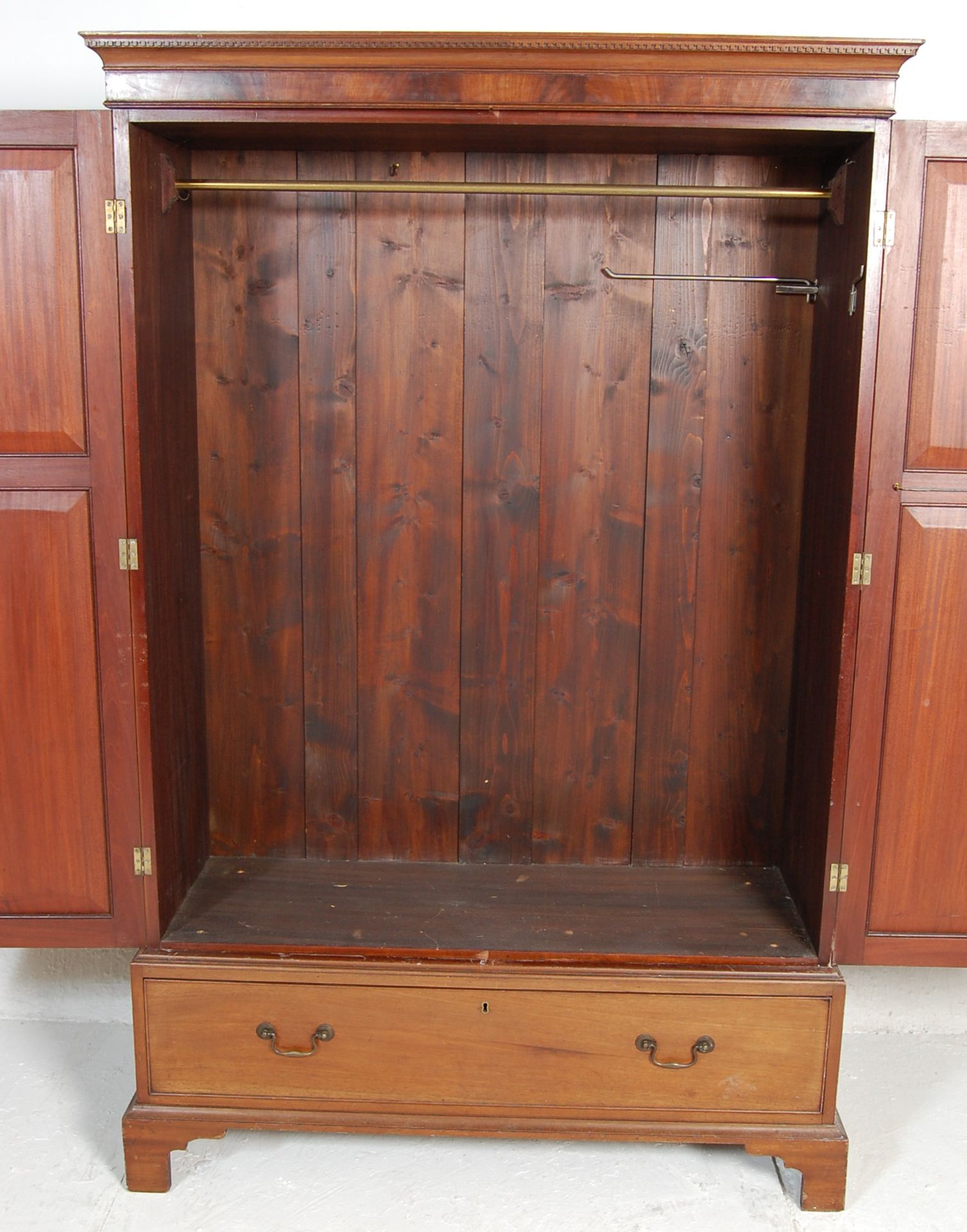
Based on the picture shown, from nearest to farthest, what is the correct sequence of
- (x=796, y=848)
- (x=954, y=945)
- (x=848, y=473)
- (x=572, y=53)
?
(x=572, y=53) < (x=848, y=473) < (x=954, y=945) < (x=796, y=848)

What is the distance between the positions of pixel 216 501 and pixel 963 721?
1.60 metres

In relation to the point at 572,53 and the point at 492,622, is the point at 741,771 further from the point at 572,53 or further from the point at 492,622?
the point at 572,53

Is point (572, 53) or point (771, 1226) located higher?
point (572, 53)

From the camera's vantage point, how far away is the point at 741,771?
2.40 metres

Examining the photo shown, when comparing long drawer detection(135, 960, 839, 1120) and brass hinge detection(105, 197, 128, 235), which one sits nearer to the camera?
brass hinge detection(105, 197, 128, 235)

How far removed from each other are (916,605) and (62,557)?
160 cm

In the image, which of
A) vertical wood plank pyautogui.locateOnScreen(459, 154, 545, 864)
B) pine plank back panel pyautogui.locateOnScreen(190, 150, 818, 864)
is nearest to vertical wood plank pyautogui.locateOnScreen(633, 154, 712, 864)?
pine plank back panel pyautogui.locateOnScreen(190, 150, 818, 864)

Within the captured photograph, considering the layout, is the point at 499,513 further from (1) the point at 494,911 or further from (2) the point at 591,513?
(1) the point at 494,911

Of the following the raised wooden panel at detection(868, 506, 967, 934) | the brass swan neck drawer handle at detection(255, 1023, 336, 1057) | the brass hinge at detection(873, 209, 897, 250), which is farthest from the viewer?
the brass swan neck drawer handle at detection(255, 1023, 336, 1057)

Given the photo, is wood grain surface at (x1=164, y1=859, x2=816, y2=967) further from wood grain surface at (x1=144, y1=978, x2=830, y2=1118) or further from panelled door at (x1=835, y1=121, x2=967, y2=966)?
panelled door at (x1=835, y1=121, x2=967, y2=966)

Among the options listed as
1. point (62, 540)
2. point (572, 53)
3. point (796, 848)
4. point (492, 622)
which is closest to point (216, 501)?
point (62, 540)

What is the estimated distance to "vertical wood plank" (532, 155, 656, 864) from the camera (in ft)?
7.27

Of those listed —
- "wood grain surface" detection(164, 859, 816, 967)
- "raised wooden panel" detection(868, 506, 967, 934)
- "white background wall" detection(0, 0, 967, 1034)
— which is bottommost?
"wood grain surface" detection(164, 859, 816, 967)

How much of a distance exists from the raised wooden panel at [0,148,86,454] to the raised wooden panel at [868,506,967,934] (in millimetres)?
1558
